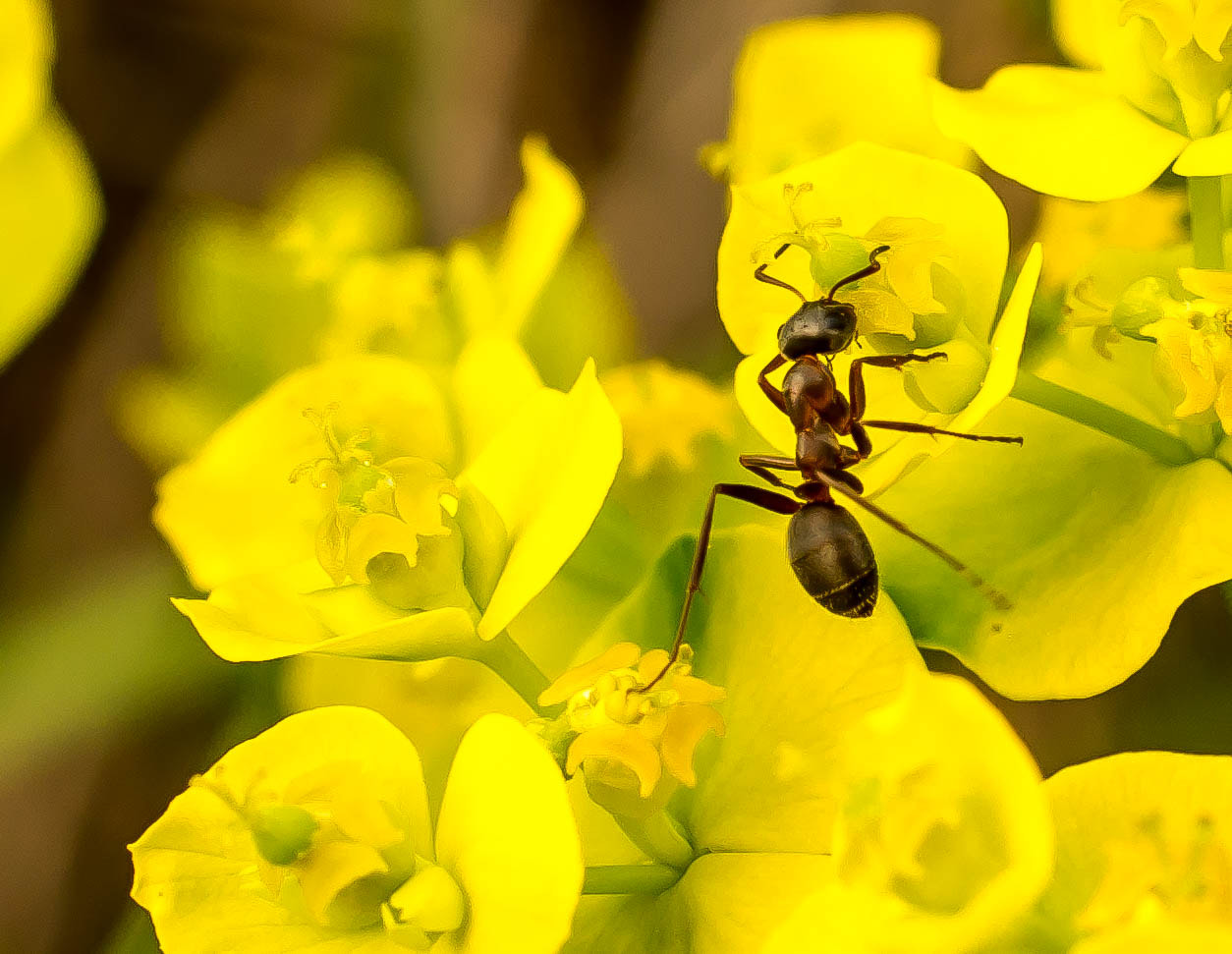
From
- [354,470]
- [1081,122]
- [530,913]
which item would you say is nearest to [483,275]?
[354,470]

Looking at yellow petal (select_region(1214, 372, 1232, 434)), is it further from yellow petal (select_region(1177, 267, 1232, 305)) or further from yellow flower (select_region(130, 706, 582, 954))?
yellow flower (select_region(130, 706, 582, 954))

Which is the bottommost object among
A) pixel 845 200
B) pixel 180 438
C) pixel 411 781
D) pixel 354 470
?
pixel 180 438

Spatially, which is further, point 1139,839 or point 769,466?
point 769,466

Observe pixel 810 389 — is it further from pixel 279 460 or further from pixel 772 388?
pixel 279 460

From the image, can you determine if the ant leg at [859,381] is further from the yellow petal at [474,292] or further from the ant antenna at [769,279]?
the yellow petal at [474,292]

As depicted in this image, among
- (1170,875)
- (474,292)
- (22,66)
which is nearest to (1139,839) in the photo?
(1170,875)

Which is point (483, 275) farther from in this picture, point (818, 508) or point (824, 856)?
point (824, 856)

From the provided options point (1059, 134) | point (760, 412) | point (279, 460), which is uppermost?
point (1059, 134)
